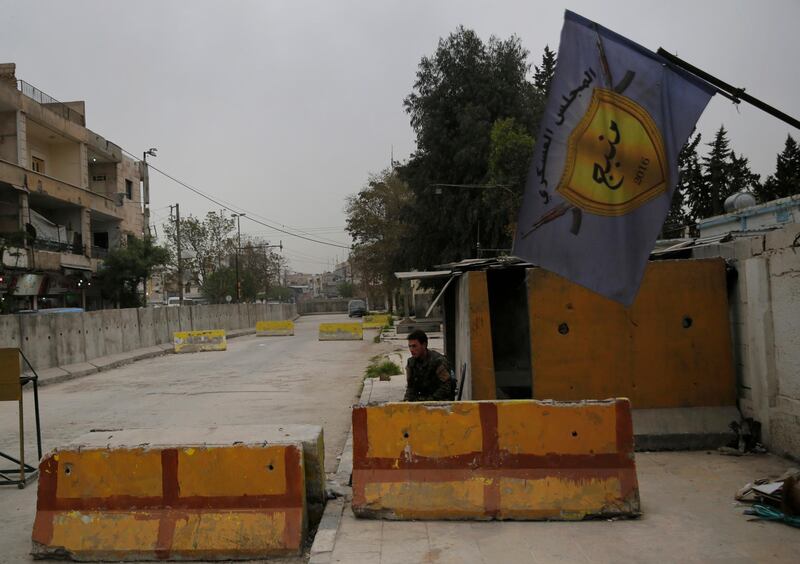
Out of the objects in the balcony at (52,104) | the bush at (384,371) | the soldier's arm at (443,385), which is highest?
the balcony at (52,104)

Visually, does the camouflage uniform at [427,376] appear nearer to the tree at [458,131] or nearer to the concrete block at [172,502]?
the concrete block at [172,502]

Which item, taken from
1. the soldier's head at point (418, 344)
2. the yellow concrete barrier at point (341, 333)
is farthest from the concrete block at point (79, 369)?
the soldier's head at point (418, 344)

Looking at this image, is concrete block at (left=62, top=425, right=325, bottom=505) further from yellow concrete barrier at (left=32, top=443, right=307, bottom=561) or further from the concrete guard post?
the concrete guard post

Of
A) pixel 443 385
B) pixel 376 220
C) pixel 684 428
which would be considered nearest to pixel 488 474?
pixel 443 385

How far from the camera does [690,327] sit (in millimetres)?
7461

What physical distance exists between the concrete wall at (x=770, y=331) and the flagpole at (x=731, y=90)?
223 cm

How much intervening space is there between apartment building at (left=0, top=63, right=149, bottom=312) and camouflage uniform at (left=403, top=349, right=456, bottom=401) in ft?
80.2

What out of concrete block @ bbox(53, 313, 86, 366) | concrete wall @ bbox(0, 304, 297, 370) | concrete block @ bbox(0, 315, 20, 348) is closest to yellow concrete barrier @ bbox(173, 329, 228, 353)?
concrete wall @ bbox(0, 304, 297, 370)

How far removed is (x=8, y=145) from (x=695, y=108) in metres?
34.9

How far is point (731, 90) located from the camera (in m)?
4.45

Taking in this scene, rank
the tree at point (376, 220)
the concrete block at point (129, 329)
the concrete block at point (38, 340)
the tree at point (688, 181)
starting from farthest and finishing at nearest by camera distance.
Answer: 1. the tree at point (376, 220)
2. the tree at point (688, 181)
3. the concrete block at point (129, 329)
4. the concrete block at point (38, 340)

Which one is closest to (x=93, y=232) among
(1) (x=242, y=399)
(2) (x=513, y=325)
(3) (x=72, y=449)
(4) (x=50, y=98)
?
(4) (x=50, y=98)

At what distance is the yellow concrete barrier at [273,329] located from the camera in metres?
38.2

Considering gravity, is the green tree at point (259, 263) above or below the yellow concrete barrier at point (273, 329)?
above
